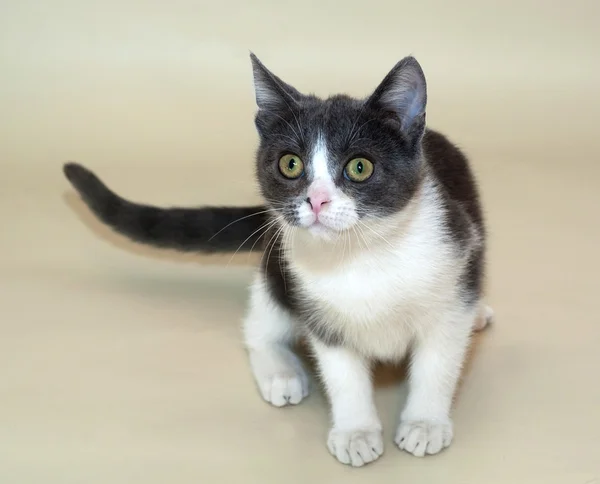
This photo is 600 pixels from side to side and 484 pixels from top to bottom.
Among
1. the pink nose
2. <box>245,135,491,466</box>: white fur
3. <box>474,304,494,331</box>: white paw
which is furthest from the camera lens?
<box>474,304,494,331</box>: white paw

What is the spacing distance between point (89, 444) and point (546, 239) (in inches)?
51.5

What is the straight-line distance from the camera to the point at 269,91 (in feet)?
5.03

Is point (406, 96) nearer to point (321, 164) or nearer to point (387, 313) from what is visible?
point (321, 164)

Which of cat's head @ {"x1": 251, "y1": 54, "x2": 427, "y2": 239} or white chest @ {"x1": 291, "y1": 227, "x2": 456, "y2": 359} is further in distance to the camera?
white chest @ {"x1": 291, "y1": 227, "x2": 456, "y2": 359}

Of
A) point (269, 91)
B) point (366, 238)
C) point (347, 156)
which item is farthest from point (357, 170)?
point (269, 91)

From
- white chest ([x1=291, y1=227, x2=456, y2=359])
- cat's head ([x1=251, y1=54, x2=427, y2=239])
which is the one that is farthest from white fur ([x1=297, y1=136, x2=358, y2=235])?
white chest ([x1=291, y1=227, x2=456, y2=359])

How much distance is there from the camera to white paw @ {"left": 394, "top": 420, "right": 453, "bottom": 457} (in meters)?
1.54

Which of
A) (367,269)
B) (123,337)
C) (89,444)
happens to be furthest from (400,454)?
(123,337)

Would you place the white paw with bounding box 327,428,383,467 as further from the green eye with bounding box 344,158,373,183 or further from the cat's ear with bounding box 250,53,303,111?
the cat's ear with bounding box 250,53,303,111

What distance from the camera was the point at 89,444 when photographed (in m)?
1.61

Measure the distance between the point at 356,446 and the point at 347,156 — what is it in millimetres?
529

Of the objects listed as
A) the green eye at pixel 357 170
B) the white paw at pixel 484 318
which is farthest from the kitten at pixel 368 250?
the white paw at pixel 484 318

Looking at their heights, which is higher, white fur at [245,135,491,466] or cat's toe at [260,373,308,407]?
white fur at [245,135,491,466]

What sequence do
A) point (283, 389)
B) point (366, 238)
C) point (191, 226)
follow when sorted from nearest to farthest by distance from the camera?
point (366, 238), point (283, 389), point (191, 226)
